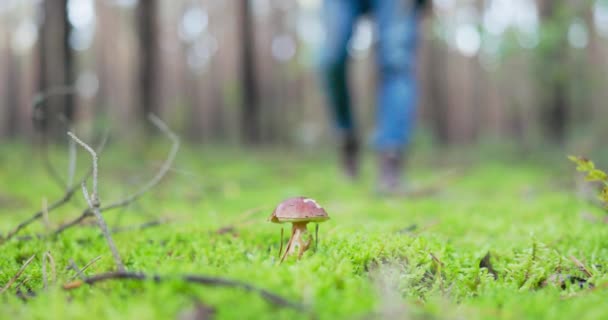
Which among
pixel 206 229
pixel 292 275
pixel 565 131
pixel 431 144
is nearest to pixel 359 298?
pixel 292 275

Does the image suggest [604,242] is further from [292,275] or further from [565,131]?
[565,131]

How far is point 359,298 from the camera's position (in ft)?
3.20

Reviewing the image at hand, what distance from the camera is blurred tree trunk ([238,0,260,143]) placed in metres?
12.8

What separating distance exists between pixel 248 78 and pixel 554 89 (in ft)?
23.1

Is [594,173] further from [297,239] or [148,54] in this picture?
[148,54]

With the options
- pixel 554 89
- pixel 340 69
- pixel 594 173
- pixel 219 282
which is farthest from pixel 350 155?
pixel 554 89

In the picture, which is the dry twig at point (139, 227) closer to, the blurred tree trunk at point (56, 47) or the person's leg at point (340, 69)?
the person's leg at point (340, 69)

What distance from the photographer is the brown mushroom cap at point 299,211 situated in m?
1.30

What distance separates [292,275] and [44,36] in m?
9.61

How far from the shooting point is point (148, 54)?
8.68m

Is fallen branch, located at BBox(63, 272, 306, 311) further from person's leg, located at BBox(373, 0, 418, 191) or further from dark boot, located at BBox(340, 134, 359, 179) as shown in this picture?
dark boot, located at BBox(340, 134, 359, 179)

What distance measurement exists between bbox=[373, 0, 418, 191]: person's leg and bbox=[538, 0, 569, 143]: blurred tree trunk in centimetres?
445

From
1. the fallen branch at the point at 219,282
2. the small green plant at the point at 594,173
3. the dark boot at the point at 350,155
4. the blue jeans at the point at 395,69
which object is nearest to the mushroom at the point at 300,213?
the fallen branch at the point at 219,282

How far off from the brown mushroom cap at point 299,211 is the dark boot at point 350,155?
3.81 m
